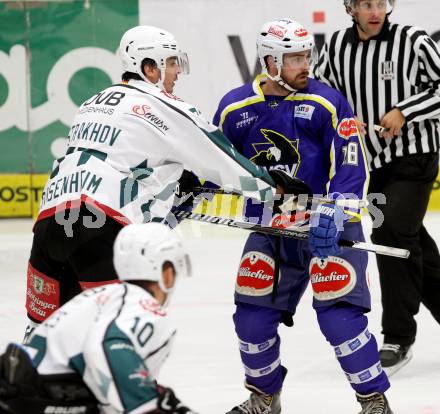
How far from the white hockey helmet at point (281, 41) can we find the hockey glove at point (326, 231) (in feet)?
1.42

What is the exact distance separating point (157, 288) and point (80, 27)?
5390mm

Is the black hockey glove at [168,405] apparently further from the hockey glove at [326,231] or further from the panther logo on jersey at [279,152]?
the panther logo on jersey at [279,152]

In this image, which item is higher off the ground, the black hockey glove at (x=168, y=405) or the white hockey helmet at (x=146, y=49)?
the white hockey helmet at (x=146, y=49)

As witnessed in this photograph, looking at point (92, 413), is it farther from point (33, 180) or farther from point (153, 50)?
point (33, 180)

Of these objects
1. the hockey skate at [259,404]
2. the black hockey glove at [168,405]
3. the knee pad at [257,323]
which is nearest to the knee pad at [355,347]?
the knee pad at [257,323]

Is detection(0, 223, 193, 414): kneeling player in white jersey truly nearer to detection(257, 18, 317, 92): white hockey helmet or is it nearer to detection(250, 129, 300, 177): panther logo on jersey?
detection(250, 129, 300, 177): panther logo on jersey

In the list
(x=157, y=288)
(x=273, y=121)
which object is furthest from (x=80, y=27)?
(x=157, y=288)

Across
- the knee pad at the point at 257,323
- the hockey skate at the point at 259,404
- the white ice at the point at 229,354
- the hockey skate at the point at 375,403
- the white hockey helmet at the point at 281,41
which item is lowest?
the white ice at the point at 229,354

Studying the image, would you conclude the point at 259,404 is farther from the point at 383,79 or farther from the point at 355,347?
the point at 383,79

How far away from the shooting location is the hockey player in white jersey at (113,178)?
3461 mm

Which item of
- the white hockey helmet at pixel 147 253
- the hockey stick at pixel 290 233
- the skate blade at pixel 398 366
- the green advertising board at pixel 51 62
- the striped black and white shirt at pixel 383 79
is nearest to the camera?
the white hockey helmet at pixel 147 253

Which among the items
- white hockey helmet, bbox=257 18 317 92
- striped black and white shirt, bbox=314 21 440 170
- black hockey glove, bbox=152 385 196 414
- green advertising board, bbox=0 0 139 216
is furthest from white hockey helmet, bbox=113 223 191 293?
green advertising board, bbox=0 0 139 216

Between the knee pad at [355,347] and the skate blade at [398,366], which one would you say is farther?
the skate blade at [398,366]

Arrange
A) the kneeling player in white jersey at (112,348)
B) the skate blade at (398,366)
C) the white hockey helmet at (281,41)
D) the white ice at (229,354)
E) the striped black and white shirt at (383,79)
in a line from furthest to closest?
the striped black and white shirt at (383,79) → the skate blade at (398,366) → the white ice at (229,354) → the white hockey helmet at (281,41) → the kneeling player in white jersey at (112,348)
